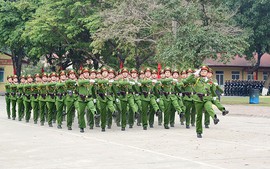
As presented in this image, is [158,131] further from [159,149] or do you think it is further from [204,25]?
[204,25]

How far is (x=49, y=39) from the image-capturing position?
4106cm

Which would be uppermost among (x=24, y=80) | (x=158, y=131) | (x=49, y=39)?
(x=49, y=39)

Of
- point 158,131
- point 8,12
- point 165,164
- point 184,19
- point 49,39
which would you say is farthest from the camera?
point 8,12

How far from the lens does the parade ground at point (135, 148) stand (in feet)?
34.3

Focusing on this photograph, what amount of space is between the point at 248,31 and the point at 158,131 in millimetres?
26093

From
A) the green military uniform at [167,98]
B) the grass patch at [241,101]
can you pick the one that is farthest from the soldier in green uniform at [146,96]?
the grass patch at [241,101]

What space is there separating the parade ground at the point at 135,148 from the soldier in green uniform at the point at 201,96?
477mm

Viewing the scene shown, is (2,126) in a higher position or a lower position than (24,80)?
lower

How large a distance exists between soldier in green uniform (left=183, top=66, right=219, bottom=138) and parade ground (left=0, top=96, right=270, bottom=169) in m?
0.48

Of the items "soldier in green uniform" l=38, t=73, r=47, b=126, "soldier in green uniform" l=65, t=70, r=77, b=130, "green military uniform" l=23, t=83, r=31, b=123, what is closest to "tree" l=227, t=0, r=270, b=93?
"green military uniform" l=23, t=83, r=31, b=123

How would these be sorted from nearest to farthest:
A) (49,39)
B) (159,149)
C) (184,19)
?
(159,149) → (184,19) → (49,39)

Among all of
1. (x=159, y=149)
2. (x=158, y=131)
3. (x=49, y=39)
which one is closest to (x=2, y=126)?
(x=158, y=131)

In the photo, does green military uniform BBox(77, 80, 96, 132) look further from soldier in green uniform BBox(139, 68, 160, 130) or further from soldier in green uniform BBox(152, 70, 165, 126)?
soldier in green uniform BBox(152, 70, 165, 126)

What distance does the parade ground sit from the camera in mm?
10453
